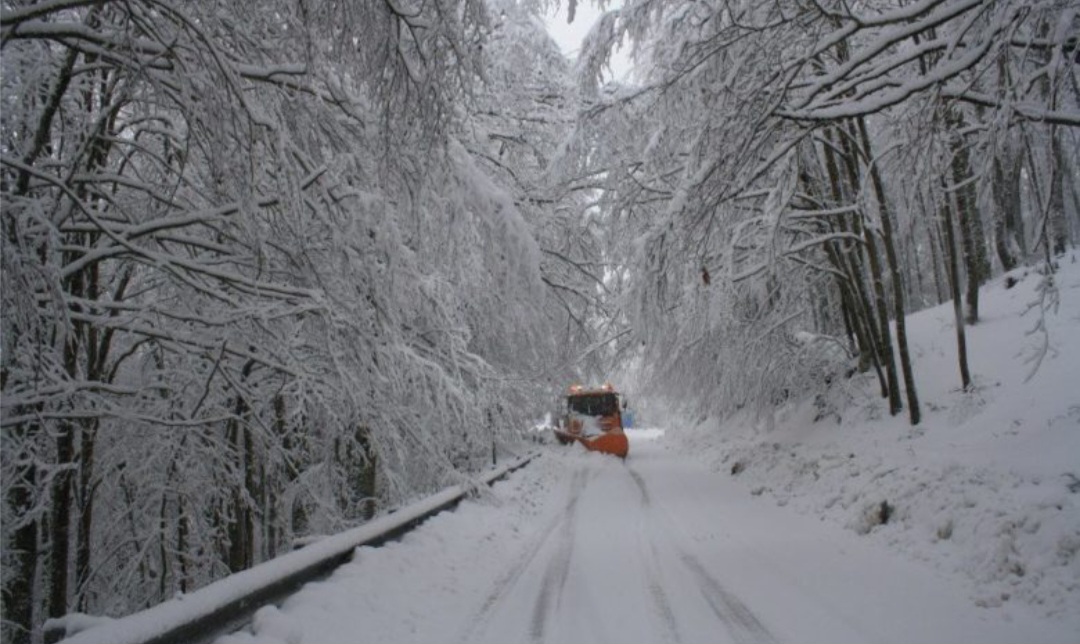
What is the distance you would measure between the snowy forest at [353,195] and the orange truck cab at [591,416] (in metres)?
17.8

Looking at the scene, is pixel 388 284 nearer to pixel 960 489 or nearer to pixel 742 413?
pixel 960 489

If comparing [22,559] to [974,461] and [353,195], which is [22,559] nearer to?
[353,195]

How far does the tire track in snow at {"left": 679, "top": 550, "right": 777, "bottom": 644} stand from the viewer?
178 inches

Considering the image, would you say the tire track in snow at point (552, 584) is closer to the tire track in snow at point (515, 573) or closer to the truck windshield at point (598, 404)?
the tire track in snow at point (515, 573)

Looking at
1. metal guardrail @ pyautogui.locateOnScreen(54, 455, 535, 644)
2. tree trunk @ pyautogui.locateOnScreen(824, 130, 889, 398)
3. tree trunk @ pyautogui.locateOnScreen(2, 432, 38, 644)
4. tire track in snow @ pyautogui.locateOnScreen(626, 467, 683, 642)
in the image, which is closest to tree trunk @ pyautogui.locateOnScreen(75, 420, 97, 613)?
tree trunk @ pyautogui.locateOnScreen(2, 432, 38, 644)

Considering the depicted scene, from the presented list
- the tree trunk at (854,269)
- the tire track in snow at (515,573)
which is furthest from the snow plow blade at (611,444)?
the tree trunk at (854,269)

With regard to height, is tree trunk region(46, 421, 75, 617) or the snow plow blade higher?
tree trunk region(46, 421, 75, 617)

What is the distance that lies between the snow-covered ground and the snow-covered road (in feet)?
0.08

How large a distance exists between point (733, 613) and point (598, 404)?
24.8 metres

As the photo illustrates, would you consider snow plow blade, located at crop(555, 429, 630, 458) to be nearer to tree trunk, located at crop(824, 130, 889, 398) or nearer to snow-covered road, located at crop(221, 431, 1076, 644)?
tree trunk, located at crop(824, 130, 889, 398)

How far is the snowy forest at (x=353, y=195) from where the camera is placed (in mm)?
3633

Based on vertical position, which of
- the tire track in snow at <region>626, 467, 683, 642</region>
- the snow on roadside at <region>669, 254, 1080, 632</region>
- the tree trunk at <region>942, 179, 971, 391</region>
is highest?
the tree trunk at <region>942, 179, 971, 391</region>

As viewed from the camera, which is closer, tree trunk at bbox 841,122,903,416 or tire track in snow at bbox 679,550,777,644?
tire track in snow at bbox 679,550,777,644

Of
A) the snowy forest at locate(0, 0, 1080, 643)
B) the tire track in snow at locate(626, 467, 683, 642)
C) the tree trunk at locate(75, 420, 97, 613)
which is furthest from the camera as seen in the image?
the tree trunk at locate(75, 420, 97, 613)
